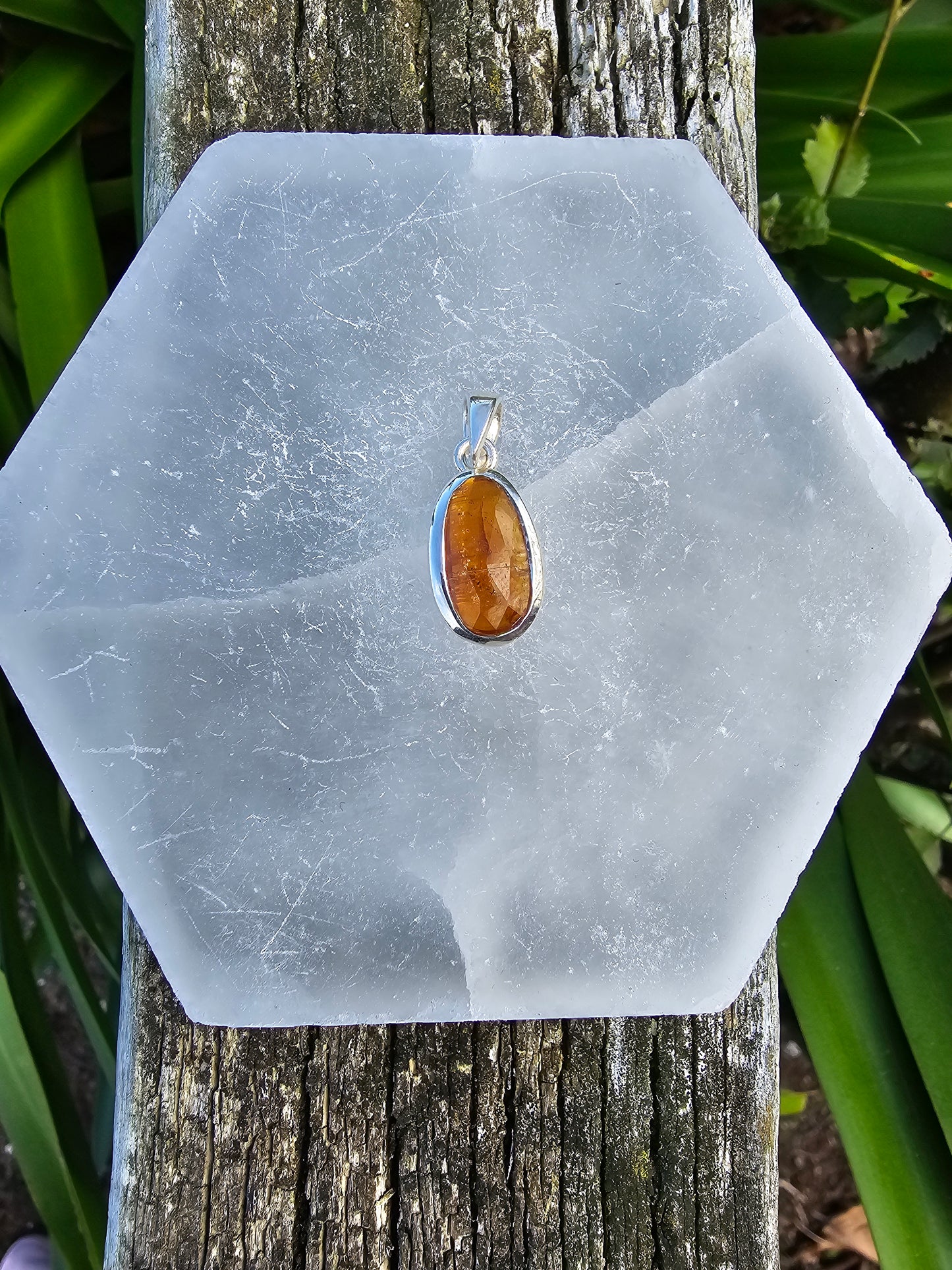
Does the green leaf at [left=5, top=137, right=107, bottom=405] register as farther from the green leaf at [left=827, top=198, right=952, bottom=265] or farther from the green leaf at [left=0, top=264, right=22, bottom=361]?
the green leaf at [left=827, top=198, right=952, bottom=265]

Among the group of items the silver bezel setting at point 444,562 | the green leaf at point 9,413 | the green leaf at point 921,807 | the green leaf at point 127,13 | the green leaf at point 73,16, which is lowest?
the green leaf at point 921,807

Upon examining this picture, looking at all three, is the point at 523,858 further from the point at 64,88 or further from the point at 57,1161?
the point at 64,88

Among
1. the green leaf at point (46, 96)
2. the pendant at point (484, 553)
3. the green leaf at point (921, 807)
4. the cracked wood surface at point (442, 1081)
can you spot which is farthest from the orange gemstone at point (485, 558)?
the green leaf at point (921, 807)

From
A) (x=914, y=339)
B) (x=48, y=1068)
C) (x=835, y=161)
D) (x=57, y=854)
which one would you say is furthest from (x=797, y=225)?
(x=48, y=1068)

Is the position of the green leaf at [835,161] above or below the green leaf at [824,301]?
above

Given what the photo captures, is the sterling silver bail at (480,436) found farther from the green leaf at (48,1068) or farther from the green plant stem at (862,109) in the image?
the green leaf at (48,1068)

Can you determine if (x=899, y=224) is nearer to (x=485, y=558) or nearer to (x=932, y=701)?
(x=932, y=701)

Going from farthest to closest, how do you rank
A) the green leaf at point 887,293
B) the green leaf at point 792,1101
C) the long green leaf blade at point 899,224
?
the green leaf at point 792,1101 → the green leaf at point 887,293 → the long green leaf blade at point 899,224

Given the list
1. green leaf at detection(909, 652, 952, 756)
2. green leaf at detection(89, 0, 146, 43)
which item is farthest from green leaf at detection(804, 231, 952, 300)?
green leaf at detection(89, 0, 146, 43)
